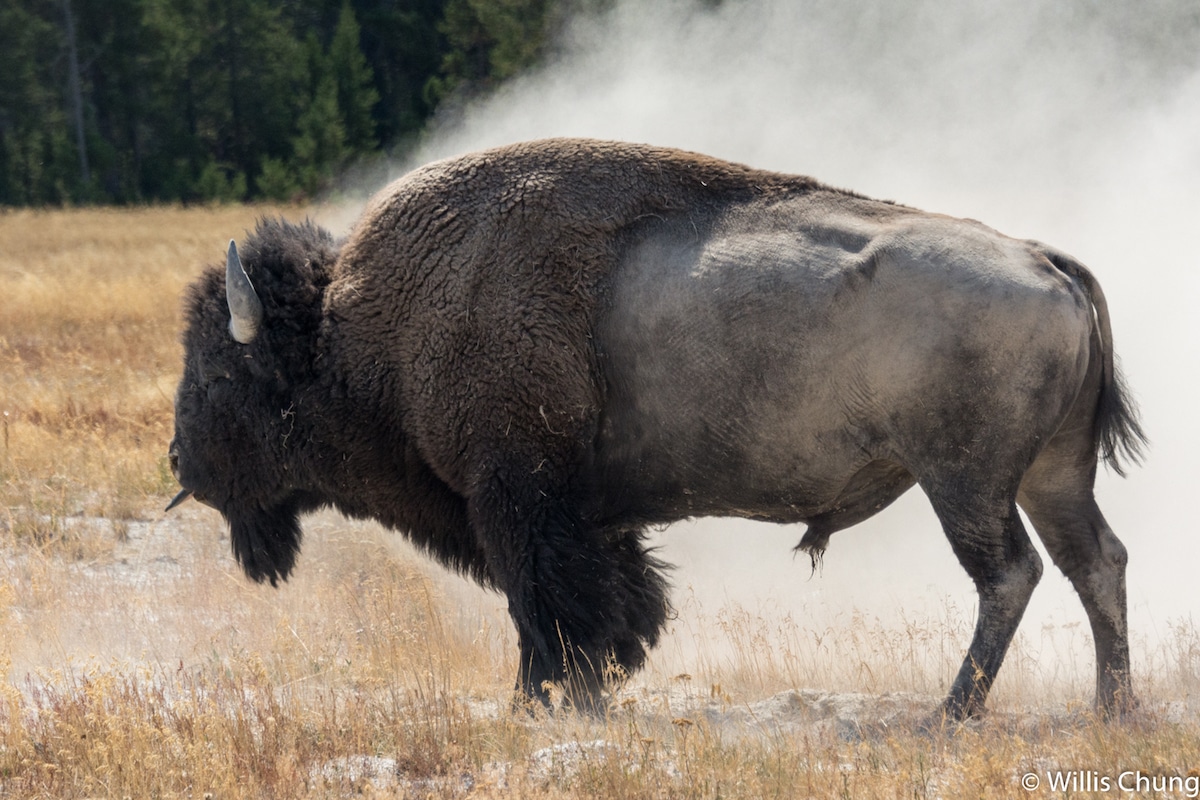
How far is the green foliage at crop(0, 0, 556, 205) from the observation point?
41969 mm

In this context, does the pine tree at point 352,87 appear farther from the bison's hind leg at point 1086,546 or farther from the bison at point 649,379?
the bison's hind leg at point 1086,546

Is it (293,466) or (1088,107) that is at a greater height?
(1088,107)

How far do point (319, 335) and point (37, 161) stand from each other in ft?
140

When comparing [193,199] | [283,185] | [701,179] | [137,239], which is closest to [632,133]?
[701,179]

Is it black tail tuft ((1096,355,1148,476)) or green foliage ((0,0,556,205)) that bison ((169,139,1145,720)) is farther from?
green foliage ((0,0,556,205))

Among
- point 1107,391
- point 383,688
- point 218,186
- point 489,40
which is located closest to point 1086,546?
point 1107,391

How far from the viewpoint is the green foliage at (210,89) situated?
41969 mm

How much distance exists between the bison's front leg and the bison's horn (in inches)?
48.6

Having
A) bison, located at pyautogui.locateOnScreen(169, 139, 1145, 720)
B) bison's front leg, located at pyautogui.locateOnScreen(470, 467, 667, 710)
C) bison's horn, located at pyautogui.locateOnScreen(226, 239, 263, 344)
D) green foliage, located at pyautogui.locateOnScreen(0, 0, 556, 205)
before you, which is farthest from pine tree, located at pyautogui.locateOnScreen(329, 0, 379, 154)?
bison's front leg, located at pyautogui.locateOnScreen(470, 467, 667, 710)

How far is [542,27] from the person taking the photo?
33.5 m

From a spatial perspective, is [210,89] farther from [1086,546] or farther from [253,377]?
[1086,546]

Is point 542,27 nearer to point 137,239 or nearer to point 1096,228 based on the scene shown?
point 137,239

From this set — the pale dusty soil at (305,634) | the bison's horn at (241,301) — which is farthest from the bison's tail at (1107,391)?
the bison's horn at (241,301)

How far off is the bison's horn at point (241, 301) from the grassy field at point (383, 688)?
1.42 metres
